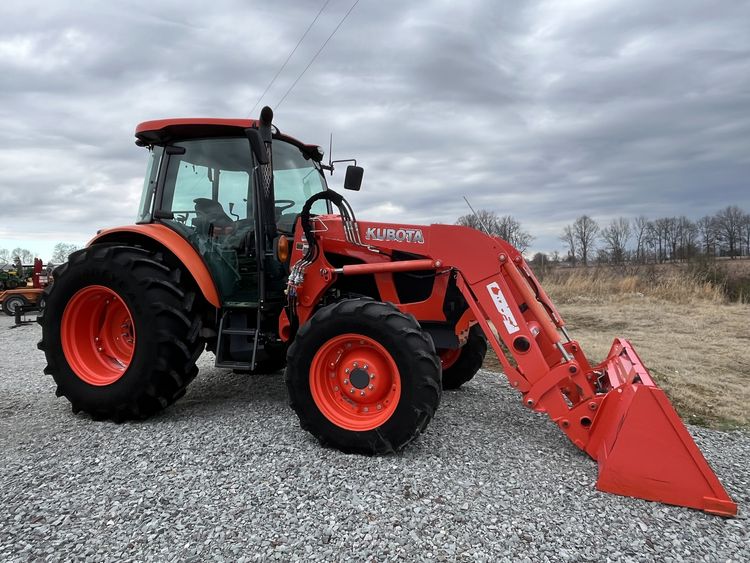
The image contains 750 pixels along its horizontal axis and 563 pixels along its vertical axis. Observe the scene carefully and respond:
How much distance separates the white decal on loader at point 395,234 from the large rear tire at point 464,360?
4.46 ft

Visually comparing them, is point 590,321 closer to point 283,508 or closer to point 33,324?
point 283,508

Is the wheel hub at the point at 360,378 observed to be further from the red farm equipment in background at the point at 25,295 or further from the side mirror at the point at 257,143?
the red farm equipment in background at the point at 25,295

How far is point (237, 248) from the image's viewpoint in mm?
4445

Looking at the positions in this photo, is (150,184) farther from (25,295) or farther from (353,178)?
(25,295)

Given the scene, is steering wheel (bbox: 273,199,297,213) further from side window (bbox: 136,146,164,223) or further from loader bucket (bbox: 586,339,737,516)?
loader bucket (bbox: 586,339,737,516)

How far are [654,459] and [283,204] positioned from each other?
3463mm

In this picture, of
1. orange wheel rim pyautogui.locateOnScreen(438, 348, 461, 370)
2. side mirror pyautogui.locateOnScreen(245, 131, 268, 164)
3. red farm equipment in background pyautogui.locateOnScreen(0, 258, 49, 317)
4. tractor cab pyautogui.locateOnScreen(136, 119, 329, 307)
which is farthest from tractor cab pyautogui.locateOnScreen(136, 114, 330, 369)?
red farm equipment in background pyautogui.locateOnScreen(0, 258, 49, 317)

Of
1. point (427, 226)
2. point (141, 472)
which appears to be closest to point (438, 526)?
point (141, 472)

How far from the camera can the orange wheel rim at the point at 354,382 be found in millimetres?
3531

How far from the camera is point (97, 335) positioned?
4.62m

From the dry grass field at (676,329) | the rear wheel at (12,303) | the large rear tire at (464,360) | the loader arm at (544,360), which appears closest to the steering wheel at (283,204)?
the loader arm at (544,360)

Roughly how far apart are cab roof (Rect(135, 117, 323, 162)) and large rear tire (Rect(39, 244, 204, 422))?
3.54 feet

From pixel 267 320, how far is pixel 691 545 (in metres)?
3.32

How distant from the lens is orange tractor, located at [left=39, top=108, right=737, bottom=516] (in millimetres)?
3318
